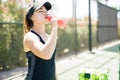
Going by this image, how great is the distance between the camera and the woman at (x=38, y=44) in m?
2.45

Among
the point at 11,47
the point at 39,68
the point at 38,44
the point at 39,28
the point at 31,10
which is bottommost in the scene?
the point at 11,47

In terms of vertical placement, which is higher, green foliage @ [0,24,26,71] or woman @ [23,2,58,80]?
woman @ [23,2,58,80]

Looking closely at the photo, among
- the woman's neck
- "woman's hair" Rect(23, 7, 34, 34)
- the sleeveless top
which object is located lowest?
the sleeveless top

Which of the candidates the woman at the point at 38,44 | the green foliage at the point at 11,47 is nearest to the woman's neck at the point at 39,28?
the woman at the point at 38,44

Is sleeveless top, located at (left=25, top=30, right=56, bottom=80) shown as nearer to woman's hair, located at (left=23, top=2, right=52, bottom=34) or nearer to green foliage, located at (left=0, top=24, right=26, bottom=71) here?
woman's hair, located at (left=23, top=2, right=52, bottom=34)

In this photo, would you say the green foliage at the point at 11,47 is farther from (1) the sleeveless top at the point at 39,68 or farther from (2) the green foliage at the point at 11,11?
(1) the sleeveless top at the point at 39,68

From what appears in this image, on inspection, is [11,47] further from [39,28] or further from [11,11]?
[39,28]

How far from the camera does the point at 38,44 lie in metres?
2.45


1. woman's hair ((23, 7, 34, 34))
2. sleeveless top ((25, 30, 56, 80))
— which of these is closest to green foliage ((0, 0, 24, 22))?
woman's hair ((23, 7, 34, 34))

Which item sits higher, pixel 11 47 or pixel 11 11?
pixel 11 11

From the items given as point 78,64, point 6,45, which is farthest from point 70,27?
point 6,45

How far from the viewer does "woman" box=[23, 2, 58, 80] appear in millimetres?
2449

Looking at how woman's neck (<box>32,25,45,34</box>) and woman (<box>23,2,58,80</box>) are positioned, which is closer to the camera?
woman (<box>23,2,58,80</box>)

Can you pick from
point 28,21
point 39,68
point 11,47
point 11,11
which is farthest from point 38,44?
point 11,11
